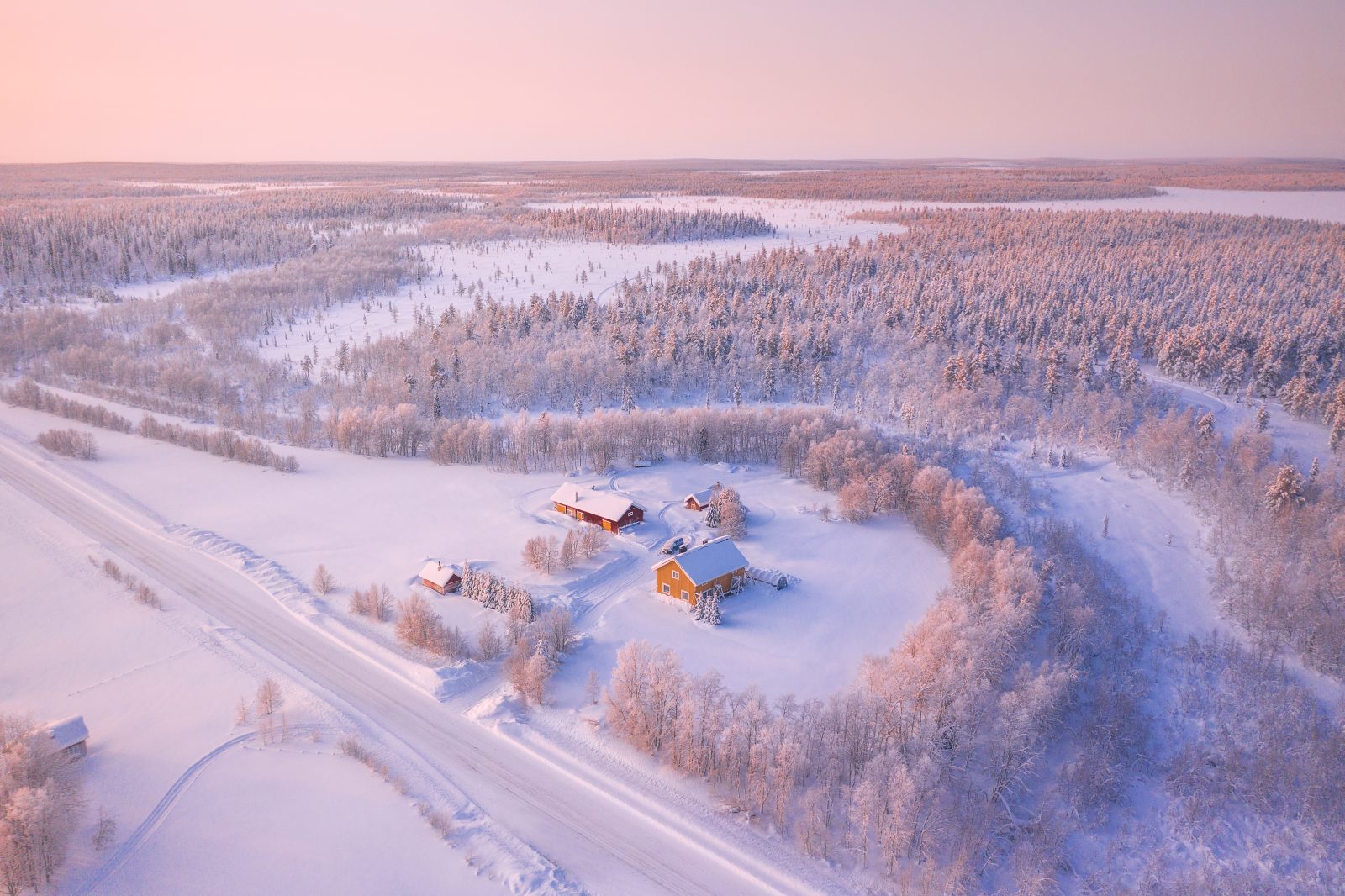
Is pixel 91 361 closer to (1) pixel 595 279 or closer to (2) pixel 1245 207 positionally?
(1) pixel 595 279

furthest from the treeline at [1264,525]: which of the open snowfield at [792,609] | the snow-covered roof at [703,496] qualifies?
the snow-covered roof at [703,496]

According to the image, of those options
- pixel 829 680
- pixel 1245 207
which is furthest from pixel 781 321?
pixel 1245 207

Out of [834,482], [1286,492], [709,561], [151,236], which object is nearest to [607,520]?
[709,561]

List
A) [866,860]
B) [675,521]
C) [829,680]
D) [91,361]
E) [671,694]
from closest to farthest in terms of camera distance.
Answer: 1. [866,860]
2. [671,694]
3. [829,680]
4. [675,521]
5. [91,361]

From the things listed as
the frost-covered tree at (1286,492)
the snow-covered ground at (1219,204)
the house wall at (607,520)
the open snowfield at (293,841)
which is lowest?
the open snowfield at (293,841)

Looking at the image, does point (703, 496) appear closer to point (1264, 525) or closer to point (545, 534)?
point (545, 534)

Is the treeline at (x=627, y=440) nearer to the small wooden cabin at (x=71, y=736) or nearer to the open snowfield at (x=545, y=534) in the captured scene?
the open snowfield at (x=545, y=534)

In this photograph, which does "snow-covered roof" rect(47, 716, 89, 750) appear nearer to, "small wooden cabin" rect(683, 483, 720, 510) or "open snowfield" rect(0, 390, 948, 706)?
"open snowfield" rect(0, 390, 948, 706)

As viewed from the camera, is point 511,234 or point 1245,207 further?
point 1245,207
